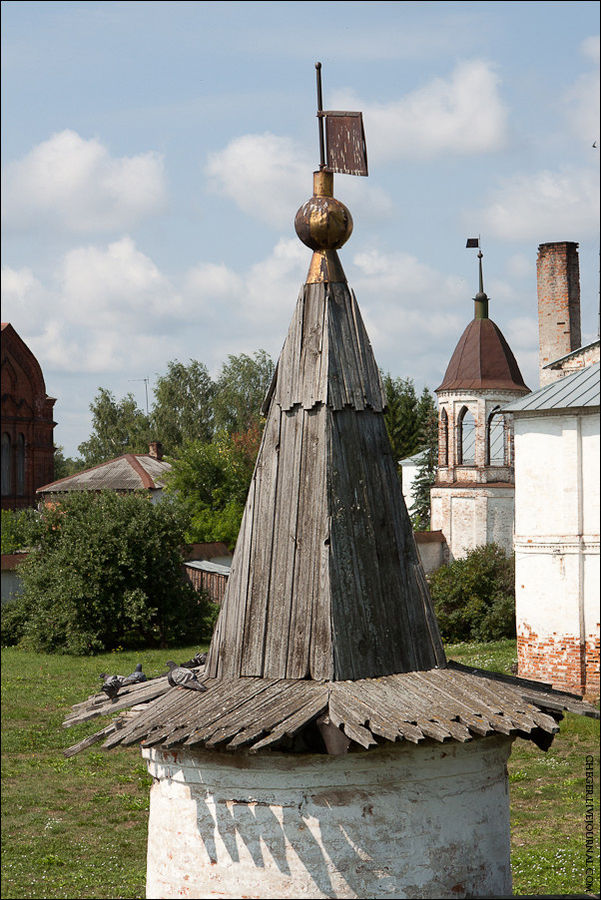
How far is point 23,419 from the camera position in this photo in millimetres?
5902

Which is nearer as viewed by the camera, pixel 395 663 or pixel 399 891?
pixel 399 891

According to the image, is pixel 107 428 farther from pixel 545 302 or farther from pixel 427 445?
pixel 427 445

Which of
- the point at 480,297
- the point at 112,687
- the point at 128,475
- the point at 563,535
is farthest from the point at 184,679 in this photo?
the point at 128,475

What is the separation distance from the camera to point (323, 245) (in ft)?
16.6

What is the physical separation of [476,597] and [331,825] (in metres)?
20.4

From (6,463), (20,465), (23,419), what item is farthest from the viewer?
(20,465)

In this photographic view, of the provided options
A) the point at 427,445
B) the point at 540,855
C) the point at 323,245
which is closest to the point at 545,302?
the point at 540,855

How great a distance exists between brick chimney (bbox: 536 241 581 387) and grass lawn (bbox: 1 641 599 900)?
14.4 feet

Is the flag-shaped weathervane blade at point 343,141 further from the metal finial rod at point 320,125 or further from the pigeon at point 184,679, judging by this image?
the pigeon at point 184,679

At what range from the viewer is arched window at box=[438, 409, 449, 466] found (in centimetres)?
1988

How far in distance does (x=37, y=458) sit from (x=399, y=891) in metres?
3.43

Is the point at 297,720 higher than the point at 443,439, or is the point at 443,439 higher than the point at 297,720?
the point at 443,439

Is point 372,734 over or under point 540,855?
over

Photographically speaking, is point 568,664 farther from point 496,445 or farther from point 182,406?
point 182,406
